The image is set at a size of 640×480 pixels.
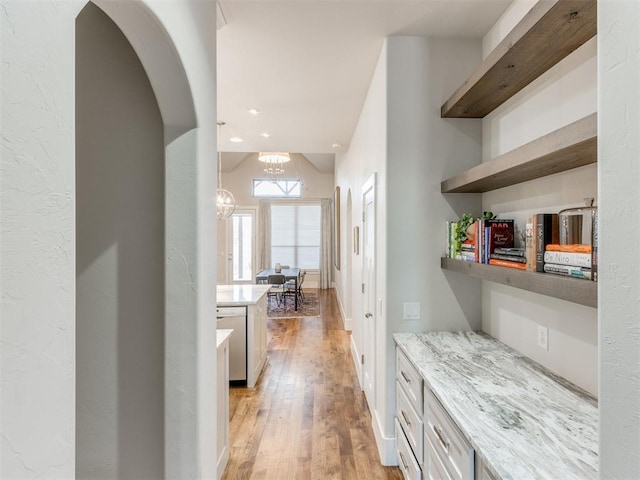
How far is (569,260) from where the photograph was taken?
3.96 feet

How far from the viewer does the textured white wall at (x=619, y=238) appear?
66 centimetres

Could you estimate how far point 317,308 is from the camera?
275 inches

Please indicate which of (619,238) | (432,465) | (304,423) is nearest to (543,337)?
(432,465)

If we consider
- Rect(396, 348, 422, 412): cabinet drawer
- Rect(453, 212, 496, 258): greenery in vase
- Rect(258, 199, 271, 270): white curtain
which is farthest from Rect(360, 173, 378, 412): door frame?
Rect(258, 199, 271, 270): white curtain

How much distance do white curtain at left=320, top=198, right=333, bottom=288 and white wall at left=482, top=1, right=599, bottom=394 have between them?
24.0 feet

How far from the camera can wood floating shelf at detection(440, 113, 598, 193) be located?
1085 millimetres

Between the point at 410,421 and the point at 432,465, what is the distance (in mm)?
331

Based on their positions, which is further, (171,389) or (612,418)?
(171,389)

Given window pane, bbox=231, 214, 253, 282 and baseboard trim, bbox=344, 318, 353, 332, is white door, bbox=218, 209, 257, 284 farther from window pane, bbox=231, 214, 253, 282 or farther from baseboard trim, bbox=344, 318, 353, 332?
baseboard trim, bbox=344, 318, 353, 332
